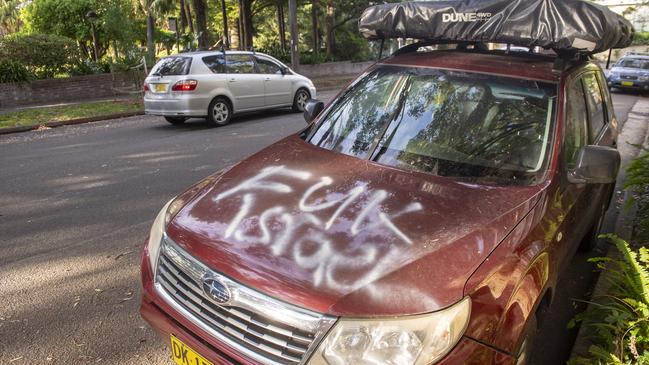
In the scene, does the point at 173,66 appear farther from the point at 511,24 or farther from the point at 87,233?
the point at 511,24

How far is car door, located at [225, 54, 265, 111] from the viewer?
36.9 feet

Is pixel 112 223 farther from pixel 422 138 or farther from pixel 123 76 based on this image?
pixel 123 76

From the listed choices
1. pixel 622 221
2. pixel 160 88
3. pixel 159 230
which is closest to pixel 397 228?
pixel 159 230

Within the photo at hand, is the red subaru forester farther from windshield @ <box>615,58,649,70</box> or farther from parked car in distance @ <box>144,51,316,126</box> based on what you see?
windshield @ <box>615,58,649,70</box>

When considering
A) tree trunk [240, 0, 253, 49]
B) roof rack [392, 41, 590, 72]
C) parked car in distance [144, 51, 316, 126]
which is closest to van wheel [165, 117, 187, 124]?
parked car in distance [144, 51, 316, 126]

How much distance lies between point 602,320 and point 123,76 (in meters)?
17.2

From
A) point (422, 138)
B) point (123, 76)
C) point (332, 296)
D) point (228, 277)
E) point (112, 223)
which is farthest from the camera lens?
point (123, 76)

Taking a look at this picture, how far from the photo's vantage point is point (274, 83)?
12141 millimetres

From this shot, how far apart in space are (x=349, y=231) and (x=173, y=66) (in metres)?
9.66

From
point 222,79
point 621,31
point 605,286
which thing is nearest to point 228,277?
point 605,286

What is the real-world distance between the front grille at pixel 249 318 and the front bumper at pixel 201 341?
0.13 ft

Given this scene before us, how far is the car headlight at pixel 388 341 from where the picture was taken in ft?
5.61

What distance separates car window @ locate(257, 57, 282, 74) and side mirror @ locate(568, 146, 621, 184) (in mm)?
10046

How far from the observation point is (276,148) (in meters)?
3.15
